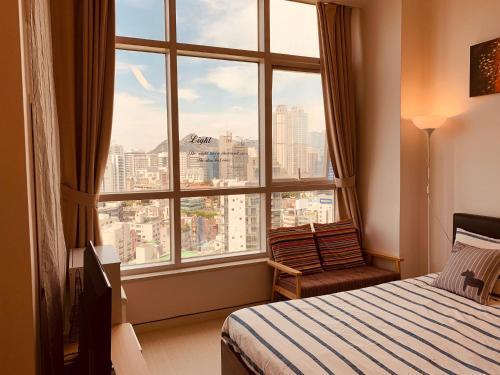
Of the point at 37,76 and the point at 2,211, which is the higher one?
the point at 37,76

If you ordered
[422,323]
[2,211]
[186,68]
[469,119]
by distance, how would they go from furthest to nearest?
[186,68], [469,119], [422,323], [2,211]

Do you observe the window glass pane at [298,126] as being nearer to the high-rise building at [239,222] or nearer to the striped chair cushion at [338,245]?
the high-rise building at [239,222]

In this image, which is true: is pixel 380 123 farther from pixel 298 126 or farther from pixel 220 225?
pixel 220 225

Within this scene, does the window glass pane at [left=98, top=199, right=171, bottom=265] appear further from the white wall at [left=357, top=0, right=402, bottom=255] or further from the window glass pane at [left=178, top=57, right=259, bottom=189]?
the white wall at [left=357, top=0, right=402, bottom=255]

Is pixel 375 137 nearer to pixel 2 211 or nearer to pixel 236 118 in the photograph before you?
pixel 236 118

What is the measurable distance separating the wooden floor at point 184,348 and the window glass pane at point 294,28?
116 inches

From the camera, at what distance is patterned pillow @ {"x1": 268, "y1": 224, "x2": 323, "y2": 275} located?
12.3ft

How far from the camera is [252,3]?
3988 mm

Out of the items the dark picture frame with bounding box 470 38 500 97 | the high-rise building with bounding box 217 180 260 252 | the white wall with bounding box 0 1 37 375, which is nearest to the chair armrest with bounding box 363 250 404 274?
the high-rise building with bounding box 217 180 260 252

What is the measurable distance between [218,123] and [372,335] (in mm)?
2543

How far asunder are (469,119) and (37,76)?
349cm

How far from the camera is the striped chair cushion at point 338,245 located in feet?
12.9

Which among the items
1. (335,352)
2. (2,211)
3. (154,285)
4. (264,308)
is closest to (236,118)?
(154,285)

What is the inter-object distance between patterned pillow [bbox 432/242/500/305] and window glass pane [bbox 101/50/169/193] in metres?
2.58
